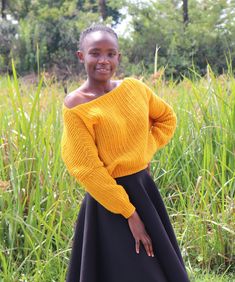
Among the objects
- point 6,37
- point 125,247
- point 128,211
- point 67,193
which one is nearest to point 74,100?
point 128,211

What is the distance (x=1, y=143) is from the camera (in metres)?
2.87

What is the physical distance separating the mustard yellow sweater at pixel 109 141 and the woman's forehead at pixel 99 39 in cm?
14

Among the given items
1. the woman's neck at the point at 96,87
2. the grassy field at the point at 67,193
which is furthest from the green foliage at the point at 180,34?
the woman's neck at the point at 96,87

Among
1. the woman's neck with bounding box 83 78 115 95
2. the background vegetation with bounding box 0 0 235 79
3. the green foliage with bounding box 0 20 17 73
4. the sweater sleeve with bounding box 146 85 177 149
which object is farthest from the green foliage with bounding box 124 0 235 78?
the woman's neck with bounding box 83 78 115 95

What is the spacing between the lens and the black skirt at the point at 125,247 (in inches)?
68.3

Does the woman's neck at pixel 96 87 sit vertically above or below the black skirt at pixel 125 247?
above

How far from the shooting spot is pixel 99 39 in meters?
1.67

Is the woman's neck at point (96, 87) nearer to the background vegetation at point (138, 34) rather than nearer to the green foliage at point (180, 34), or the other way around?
the background vegetation at point (138, 34)

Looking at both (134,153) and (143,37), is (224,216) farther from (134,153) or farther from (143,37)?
(143,37)

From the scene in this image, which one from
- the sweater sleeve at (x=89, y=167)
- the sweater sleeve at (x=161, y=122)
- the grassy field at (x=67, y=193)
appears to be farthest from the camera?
the grassy field at (x=67, y=193)

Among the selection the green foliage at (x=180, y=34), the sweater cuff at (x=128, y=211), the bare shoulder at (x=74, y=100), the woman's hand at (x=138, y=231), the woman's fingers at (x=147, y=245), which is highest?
the bare shoulder at (x=74, y=100)

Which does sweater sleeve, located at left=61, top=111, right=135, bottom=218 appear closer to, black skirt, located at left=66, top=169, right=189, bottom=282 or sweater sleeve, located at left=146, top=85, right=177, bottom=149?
black skirt, located at left=66, top=169, right=189, bottom=282

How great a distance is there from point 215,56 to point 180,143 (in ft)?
40.9

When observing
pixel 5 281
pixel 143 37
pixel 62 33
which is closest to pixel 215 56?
pixel 143 37
